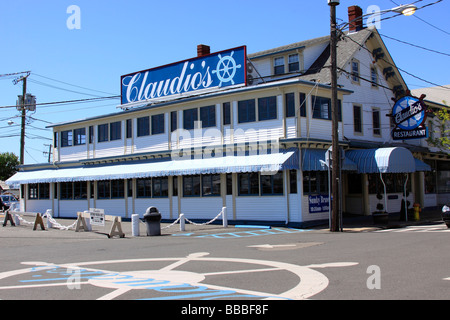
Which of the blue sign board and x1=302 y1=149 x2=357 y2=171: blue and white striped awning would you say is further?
the blue sign board

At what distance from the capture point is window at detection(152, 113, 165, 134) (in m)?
27.6

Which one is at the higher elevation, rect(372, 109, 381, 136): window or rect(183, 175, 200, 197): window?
rect(372, 109, 381, 136): window

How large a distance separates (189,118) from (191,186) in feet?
12.3

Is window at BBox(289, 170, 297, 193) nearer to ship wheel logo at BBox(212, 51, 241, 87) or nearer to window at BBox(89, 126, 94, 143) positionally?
ship wheel logo at BBox(212, 51, 241, 87)

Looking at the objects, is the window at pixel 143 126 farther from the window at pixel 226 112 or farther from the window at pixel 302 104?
the window at pixel 302 104

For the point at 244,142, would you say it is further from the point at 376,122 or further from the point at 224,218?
the point at 376,122

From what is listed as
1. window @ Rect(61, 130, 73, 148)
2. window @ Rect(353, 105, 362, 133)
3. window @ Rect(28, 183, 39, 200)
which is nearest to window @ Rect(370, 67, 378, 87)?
window @ Rect(353, 105, 362, 133)

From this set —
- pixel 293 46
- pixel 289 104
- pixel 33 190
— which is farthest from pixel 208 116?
pixel 33 190

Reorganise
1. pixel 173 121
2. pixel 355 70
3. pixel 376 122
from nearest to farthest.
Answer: pixel 173 121 < pixel 355 70 < pixel 376 122

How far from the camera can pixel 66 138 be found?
112 ft

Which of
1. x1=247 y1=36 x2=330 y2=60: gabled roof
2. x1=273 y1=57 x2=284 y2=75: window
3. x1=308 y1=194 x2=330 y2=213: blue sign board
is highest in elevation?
x1=247 y1=36 x2=330 y2=60: gabled roof

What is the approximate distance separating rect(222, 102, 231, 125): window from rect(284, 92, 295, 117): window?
133 inches

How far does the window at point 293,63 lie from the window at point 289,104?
22.8 ft

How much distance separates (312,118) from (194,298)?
1641cm
